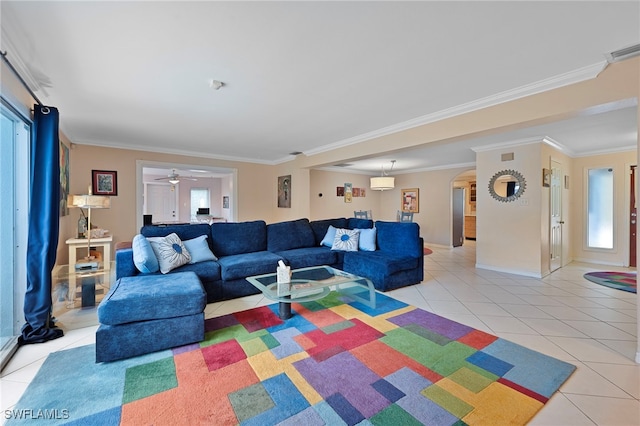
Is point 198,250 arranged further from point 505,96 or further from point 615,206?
point 615,206

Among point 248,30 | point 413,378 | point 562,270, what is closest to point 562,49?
point 248,30

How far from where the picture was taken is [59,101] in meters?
3.08

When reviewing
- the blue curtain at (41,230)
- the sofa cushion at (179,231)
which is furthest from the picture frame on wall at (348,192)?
the blue curtain at (41,230)

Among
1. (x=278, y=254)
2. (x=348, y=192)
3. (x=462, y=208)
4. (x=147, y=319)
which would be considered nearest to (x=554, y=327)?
(x=278, y=254)

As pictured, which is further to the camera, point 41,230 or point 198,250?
point 198,250

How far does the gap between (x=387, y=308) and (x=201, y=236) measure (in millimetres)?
2578

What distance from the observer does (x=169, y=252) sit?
3105 mm

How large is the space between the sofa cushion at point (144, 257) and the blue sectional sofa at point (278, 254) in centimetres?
10

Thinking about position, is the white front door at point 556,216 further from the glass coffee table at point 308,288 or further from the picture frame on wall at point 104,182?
the picture frame on wall at point 104,182

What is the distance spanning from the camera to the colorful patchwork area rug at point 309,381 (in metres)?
1.52

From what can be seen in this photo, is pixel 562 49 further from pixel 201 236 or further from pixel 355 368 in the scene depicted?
pixel 201 236

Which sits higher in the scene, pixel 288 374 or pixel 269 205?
pixel 269 205

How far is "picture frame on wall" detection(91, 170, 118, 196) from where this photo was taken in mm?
5047

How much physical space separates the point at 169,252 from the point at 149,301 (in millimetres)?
1050
